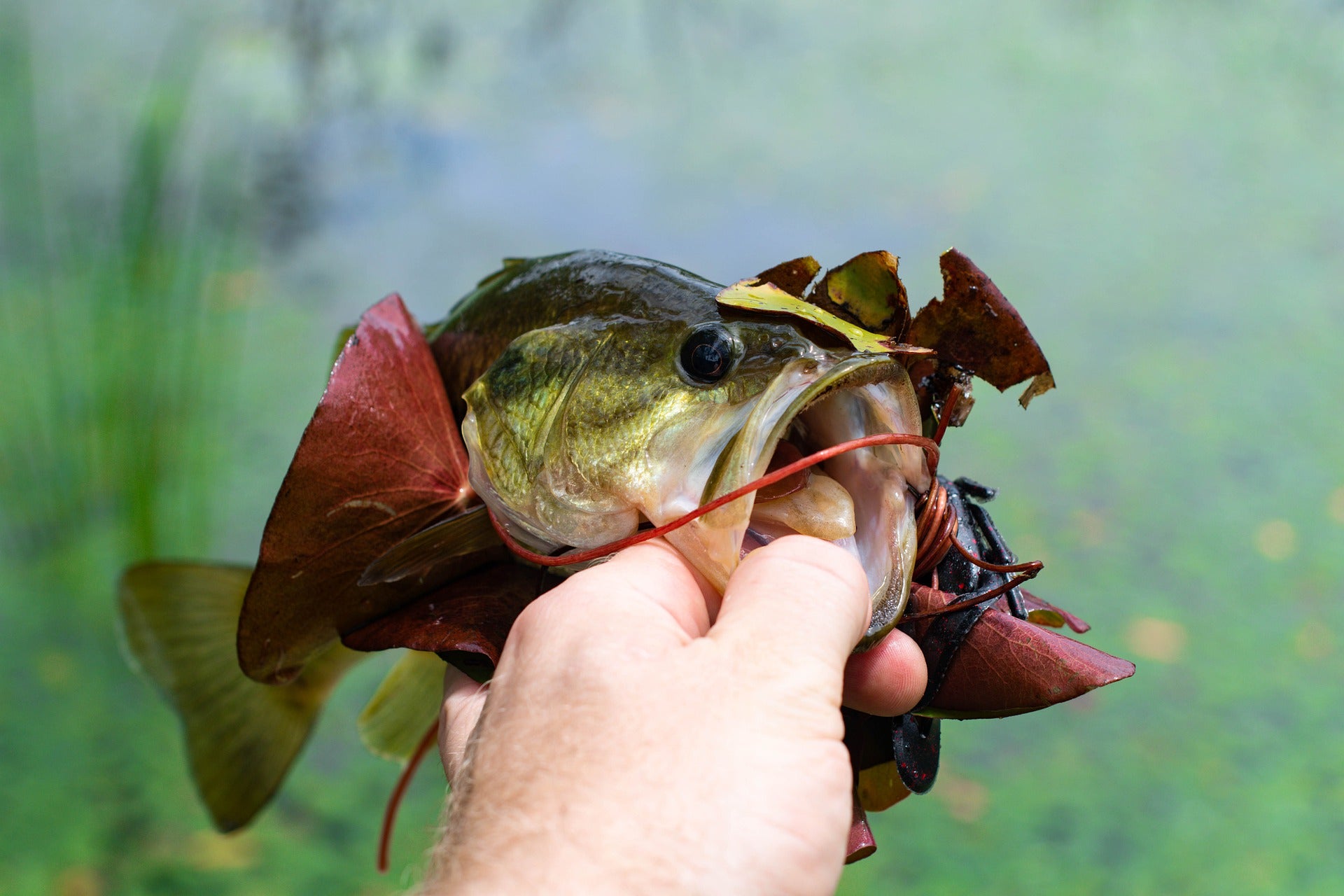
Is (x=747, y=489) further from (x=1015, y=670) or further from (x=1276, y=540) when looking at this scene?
(x=1276, y=540)

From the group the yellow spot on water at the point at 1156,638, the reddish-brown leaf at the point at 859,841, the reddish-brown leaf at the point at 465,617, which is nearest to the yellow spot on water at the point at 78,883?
the reddish-brown leaf at the point at 465,617

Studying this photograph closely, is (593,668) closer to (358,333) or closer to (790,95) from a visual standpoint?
(358,333)

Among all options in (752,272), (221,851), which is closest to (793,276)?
(221,851)

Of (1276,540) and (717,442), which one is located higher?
(717,442)

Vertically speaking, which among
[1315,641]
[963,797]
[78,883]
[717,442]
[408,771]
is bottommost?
[78,883]

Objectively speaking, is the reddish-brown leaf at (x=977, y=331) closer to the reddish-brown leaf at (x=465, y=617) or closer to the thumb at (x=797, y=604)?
the thumb at (x=797, y=604)

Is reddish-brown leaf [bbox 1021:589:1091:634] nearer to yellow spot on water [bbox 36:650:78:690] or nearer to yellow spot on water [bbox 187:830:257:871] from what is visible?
yellow spot on water [bbox 187:830:257:871]
